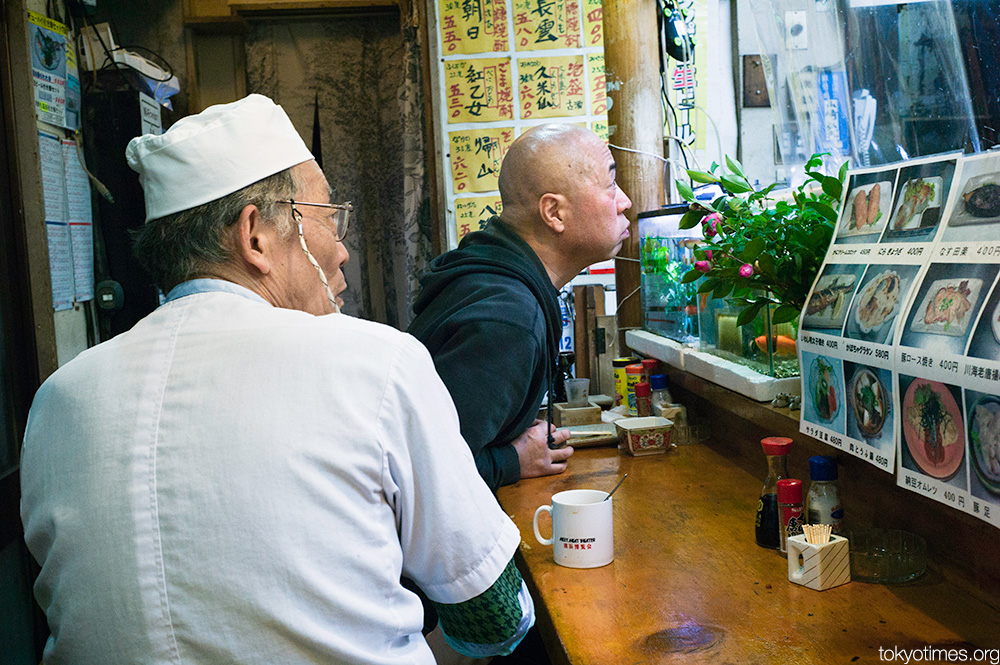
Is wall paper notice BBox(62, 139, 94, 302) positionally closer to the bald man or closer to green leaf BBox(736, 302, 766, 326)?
the bald man

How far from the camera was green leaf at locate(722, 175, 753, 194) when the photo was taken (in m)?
1.78

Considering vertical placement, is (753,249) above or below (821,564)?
above

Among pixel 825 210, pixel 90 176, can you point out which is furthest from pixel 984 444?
pixel 90 176

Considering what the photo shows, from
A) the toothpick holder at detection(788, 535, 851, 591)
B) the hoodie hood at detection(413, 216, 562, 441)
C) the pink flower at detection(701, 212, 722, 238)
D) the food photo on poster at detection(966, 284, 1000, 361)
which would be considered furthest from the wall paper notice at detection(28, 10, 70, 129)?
the food photo on poster at detection(966, 284, 1000, 361)

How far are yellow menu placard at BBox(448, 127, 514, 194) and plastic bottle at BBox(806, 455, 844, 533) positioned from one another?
2772mm

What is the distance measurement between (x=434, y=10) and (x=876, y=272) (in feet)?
10.3

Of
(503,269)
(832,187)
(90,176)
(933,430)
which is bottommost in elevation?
(933,430)

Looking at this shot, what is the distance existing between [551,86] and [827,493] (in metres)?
2.88

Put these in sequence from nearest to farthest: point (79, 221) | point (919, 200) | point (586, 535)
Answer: point (919, 200)
point (586, 535)
point (79, 221)

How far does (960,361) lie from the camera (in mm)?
1015

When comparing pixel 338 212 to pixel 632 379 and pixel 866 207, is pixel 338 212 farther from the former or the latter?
pixel 632 379

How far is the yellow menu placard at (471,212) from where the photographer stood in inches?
153

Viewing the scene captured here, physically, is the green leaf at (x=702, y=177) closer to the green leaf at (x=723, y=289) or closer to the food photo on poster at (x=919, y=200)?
the green leaf at (x=723, y=289)

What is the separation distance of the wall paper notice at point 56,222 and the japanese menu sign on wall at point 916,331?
2.74 m
